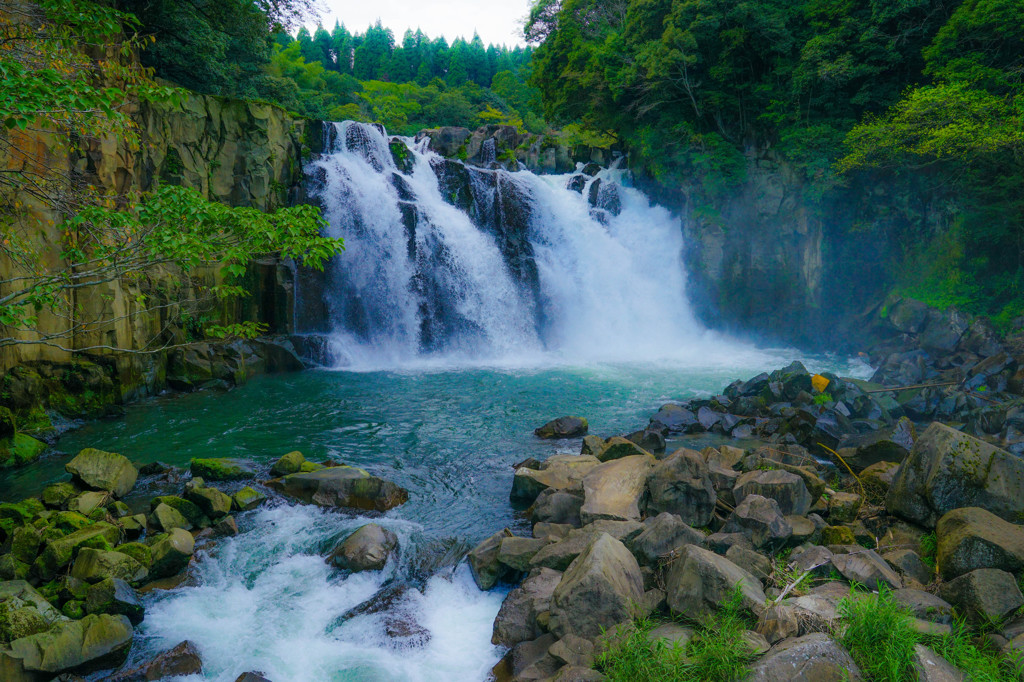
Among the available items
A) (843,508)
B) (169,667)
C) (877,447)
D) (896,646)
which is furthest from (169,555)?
(877,447)

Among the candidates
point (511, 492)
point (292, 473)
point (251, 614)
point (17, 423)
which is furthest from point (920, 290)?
point (17, 423)

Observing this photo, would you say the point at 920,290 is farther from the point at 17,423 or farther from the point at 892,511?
the point at 17,423

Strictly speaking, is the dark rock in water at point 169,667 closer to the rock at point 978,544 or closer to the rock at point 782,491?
the rock at point 782,491

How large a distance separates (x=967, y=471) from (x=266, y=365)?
1578 centimetres

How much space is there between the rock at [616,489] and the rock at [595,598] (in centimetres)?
150

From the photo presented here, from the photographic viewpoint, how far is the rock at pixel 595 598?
4594 mm

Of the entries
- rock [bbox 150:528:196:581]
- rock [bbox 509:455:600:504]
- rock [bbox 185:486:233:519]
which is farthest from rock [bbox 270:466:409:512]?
rock [bbox 150:528:196:581]

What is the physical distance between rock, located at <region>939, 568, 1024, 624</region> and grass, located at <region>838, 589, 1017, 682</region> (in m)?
0.19

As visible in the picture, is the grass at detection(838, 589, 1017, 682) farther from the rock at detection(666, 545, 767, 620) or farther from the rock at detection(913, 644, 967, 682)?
the rock at detection(666, 545, 767, 620)

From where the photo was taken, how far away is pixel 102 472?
789cm

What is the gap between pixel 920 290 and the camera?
18578 mm

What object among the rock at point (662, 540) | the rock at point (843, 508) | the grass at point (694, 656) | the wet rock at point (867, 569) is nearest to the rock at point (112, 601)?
the grass at point (694, 656)

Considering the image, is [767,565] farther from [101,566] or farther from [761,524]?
[101,566]

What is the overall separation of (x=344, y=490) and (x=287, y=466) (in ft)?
4.55
